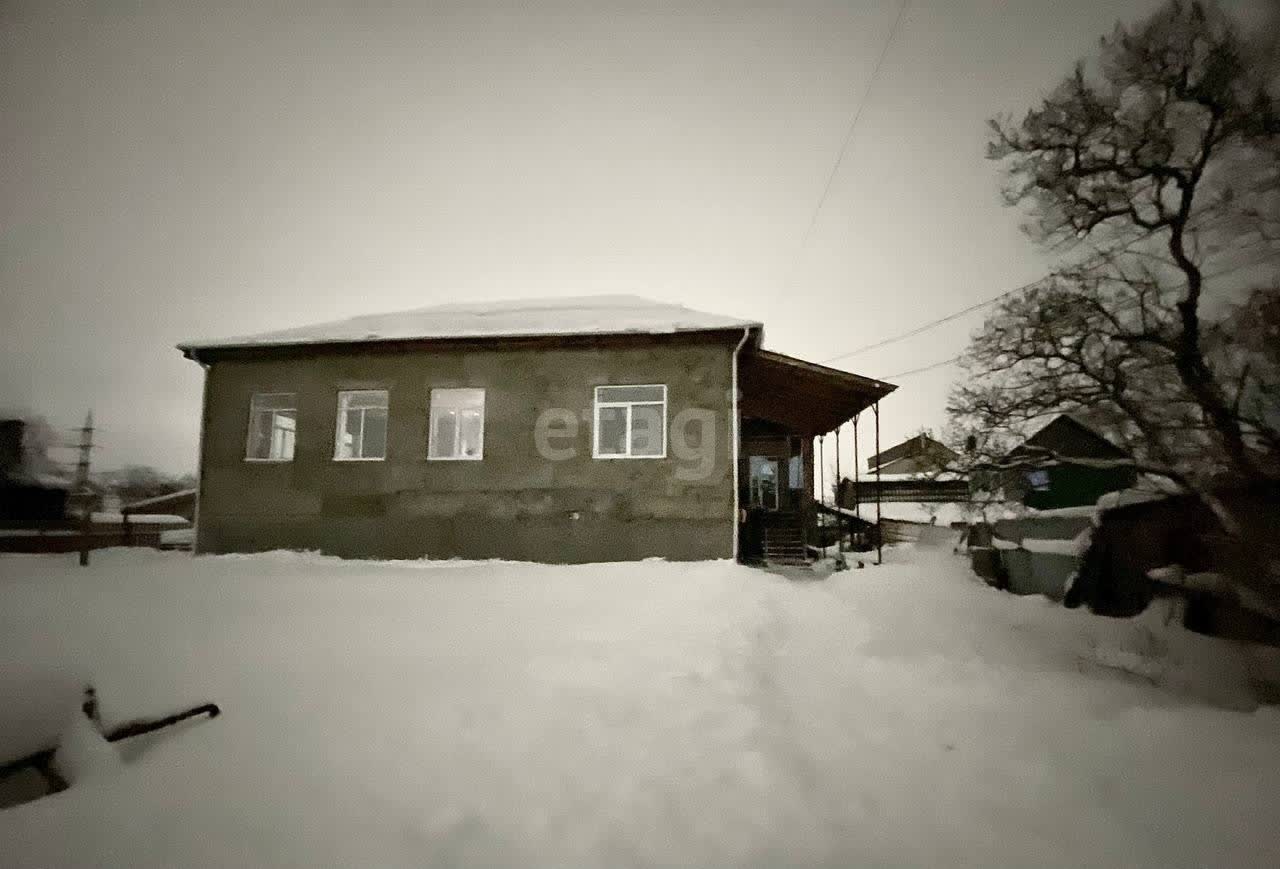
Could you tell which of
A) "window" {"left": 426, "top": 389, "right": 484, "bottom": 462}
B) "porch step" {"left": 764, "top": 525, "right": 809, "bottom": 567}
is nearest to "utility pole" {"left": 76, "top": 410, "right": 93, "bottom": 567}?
"window" {"left": 426, "top": 389, "right": 484, "bottom": 462}

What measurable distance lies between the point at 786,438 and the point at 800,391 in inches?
180

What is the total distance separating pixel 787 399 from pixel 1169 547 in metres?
6.79

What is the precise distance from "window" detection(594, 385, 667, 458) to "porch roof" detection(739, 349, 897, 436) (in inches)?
81.5

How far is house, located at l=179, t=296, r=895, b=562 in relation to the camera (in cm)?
943

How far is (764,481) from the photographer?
16.2 metres

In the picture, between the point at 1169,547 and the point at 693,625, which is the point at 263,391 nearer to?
the point at 693,625

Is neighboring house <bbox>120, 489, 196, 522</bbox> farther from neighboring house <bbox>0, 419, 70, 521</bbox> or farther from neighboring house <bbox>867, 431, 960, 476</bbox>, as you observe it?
neighboring house <bbox>867, 431, 960, 476</bbox>

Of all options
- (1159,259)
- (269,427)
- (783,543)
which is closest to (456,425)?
(269,427)

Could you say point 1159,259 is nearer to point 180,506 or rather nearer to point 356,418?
point 356,418

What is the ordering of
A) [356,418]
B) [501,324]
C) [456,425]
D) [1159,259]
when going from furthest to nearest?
1. [356,418]
2. [456,425]
3. [501,324]
4. [1159,259]

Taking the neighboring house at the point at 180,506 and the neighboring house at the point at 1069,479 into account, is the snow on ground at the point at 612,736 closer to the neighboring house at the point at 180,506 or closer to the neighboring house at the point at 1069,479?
the neighboring house at the point at 180,506

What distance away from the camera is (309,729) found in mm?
3240

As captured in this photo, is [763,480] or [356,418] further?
[763,480]

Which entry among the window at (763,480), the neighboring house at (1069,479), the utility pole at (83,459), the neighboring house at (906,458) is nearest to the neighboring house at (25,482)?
the utility pole at (83,459)
